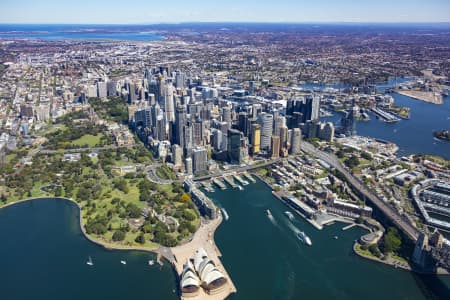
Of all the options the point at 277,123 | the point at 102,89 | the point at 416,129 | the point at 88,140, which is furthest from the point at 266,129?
the point at 102,89

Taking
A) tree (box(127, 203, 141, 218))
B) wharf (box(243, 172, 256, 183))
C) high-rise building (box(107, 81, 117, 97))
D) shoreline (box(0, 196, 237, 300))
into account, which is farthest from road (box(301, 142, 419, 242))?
high-rise building (box(107, 81, 117, 97))

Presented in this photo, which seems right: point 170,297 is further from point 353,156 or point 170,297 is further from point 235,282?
point 353,156

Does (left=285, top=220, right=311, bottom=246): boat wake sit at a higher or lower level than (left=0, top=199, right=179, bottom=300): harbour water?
higher

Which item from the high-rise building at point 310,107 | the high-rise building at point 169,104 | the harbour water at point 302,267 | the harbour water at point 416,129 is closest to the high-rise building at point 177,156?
the high-rise building at point 169,104

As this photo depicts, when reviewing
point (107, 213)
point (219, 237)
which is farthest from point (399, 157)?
point (107, 213)

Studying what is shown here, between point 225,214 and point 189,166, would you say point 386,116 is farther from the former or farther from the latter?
point 225,214

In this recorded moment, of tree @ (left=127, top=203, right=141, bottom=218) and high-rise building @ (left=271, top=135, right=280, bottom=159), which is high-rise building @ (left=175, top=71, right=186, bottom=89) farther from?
tree @ (left=127, top=203, right=141, bottom=218)
